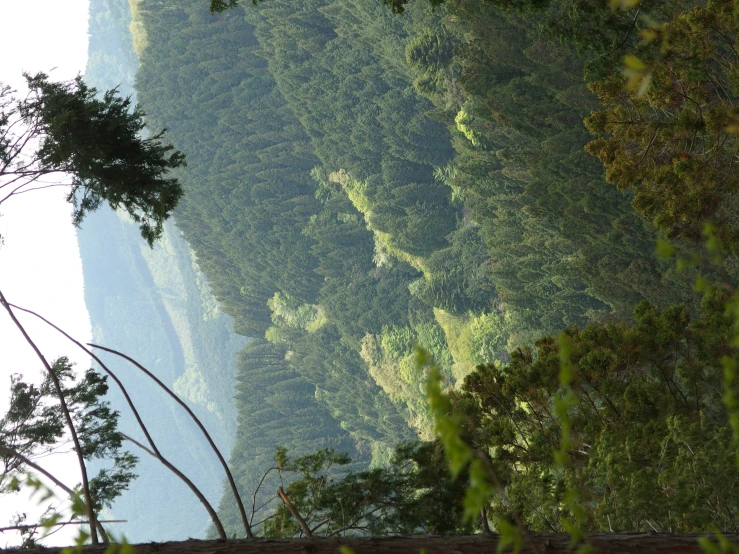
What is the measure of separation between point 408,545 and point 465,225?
34.9 meters

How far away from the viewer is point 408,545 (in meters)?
3.65

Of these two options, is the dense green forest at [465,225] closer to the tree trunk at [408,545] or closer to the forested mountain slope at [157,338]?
the tree trunk at [408,545]

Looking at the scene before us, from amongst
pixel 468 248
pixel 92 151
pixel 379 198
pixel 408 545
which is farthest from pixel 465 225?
pixel 408 545

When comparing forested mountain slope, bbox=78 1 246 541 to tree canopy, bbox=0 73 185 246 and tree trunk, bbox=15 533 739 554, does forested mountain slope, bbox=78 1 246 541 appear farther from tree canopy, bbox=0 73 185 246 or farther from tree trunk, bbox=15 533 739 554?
tree trunk, bbox=15 533 739 554

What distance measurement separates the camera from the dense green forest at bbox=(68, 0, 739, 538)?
26.2 feet

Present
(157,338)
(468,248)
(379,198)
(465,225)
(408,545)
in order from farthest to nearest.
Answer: (157,338), (379,198), (465,225), (468,248), (408,545)

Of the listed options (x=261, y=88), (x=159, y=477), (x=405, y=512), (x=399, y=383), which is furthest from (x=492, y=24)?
(x=159, y=477)

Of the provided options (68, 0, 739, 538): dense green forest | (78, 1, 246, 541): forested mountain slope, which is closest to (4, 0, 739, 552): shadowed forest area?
(68, 0, 739, 538): dense green forest

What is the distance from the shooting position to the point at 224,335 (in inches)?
3615

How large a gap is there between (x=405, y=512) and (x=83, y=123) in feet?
15.5

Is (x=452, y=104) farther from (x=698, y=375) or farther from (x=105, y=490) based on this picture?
(x=105, y=490)

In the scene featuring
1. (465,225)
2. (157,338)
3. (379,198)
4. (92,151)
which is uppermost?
(157,338)

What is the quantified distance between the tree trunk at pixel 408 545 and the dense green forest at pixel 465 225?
3.04 ft

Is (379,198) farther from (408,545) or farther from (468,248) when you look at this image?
(408,545)
